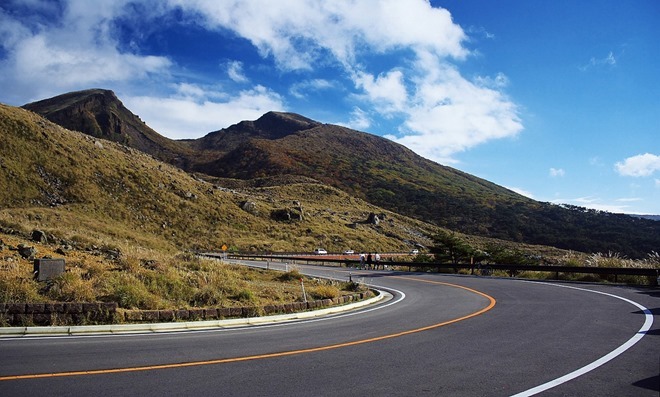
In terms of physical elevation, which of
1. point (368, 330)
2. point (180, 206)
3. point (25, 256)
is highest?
point (180, 206)

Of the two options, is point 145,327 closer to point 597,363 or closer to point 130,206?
point 597,363

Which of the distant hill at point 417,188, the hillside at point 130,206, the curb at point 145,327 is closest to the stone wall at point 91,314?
the curb at point 145,327

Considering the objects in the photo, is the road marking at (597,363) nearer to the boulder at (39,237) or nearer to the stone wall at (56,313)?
the stone wall at (56,313)

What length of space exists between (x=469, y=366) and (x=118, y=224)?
4509 centimetres

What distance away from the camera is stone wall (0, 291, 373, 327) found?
32.2 feet

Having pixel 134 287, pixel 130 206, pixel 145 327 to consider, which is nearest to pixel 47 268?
pixel 134 287

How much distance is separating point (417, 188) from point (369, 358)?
126 metres

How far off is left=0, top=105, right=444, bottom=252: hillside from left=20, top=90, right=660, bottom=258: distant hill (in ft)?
104

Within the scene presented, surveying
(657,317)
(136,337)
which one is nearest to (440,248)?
(657,317)

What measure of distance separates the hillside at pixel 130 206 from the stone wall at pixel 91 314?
57.0ft

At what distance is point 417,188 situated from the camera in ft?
429

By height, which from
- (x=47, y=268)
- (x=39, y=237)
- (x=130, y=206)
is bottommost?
(x=47, y=268)

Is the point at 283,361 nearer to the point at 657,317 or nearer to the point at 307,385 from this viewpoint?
the point at 307,385

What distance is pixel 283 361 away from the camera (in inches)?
289
